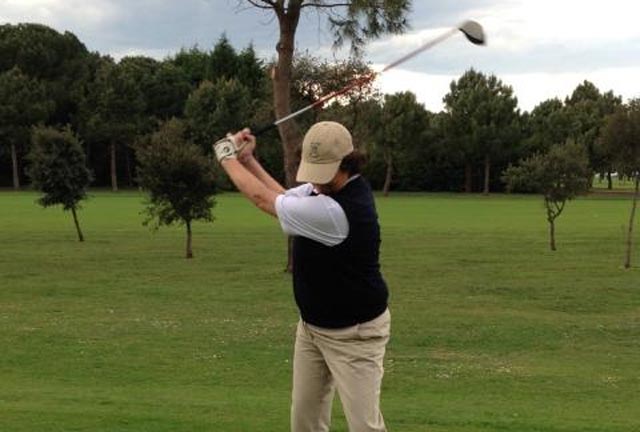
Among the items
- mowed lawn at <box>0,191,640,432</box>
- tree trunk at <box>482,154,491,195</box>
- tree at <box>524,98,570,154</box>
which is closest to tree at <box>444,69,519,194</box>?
tree trunk at <box>482,154,491,195</box>

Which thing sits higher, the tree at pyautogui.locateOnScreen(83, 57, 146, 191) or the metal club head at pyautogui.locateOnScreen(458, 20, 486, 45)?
the tree at pyautogui.locateOnScreen(83, 57, 146, 191)

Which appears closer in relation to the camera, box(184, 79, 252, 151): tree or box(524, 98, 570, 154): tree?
box(184, 79, 252, 151): tree

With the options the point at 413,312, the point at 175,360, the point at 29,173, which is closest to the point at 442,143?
the point at 29,173

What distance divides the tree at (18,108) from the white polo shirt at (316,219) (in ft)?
280

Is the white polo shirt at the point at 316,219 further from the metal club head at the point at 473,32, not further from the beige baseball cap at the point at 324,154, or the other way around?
the metal club head at the point at 473,32

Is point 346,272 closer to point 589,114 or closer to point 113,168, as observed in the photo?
point 113,168

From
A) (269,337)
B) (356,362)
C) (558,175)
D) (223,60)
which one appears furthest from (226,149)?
(223,60)

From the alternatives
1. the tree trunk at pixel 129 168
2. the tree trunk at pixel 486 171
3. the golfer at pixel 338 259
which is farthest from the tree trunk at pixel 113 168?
the golfer at pixel 338 259

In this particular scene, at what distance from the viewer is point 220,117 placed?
289 ft

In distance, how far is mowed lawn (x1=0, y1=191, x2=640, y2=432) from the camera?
826 centimetres

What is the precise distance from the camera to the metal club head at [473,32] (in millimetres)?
6477

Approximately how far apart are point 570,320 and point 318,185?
13289 millimetres

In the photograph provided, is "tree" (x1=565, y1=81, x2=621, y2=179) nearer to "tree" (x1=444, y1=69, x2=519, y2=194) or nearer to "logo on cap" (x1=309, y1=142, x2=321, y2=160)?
"tree" (x1=444, y1=69, x2=519, y2=194)

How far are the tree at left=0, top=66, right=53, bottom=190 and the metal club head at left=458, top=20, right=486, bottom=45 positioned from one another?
8421cm
